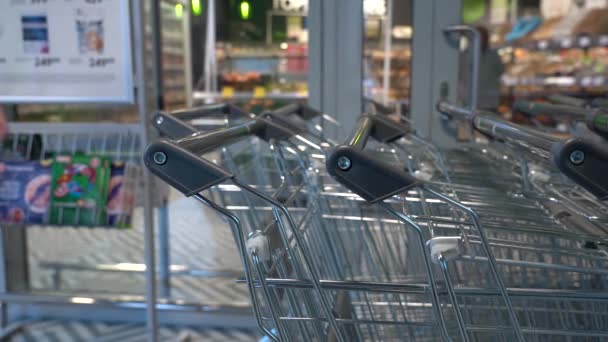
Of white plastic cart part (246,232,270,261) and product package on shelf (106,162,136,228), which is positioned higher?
white plastic cart part (246,232,270,261)

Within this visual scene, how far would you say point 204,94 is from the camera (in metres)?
3.38

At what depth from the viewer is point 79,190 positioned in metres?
2.77

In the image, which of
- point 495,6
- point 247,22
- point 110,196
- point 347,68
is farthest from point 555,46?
point 110,196

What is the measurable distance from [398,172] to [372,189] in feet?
0.15

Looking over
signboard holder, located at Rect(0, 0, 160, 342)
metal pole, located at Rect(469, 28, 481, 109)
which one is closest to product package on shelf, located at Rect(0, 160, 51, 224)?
signboard holder, located at Rect(0, 0, 160, 342)

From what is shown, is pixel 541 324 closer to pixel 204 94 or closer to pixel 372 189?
pixel 372 189

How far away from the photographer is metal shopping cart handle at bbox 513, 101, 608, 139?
1324mm

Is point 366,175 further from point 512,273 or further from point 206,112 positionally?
point 206,112

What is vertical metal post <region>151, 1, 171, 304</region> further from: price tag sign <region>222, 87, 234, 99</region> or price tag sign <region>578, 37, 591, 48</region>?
price tag sign <region>578, 37, 591, 48</region>

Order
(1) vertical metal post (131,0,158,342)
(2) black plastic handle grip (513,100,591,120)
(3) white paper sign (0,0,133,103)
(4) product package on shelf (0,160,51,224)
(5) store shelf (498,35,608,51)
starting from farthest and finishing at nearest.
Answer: (5) store shelf (498,35,608,51)
(4) product package on shelf (0,160,51,224)
(3) white paper sign (0,0,133,103)
(1) vertical metal post (131,0,158,342)
(2) black plastic handle grip (513,100,591,120)

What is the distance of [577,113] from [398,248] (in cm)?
67

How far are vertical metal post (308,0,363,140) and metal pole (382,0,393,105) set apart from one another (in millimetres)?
131

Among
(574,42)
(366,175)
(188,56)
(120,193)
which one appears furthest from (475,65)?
(366,175)

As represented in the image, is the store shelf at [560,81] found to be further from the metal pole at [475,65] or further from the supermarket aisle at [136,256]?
the supermarket aisle at [136,256]
